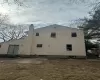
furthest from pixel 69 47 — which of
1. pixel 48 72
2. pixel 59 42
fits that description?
pixel 48 72

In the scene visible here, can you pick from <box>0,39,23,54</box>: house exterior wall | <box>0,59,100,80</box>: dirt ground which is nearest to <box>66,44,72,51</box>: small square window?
<box>0,39,23,54</box>: house exterior wall

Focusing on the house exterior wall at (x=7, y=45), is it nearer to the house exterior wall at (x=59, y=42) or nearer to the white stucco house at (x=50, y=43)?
the white stucco house at (x=50, y=43)

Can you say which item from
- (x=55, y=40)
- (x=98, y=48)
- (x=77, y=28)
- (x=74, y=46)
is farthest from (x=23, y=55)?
(x=98, y=48)

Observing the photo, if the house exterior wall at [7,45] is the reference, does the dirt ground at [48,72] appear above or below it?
below

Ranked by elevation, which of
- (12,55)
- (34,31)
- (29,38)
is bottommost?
(12,55)

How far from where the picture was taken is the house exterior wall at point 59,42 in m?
17.4

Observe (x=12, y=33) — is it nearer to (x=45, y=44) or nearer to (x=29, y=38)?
(x=29, y=38)

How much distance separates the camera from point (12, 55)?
17672 millimetres

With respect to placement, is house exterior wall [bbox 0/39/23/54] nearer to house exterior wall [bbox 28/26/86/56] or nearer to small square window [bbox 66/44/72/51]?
house exterior wall [bbox 28/26/86/56]

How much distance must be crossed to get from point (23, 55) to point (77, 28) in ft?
31.9

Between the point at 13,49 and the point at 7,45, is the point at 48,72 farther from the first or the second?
the point at 7,45

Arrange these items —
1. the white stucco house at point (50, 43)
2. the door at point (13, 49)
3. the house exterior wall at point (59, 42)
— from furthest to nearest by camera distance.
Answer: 1. the door at point (13, 49)
2. the white stucco house at point (50, 43)
3. the house exterior wall at point (59, 42)

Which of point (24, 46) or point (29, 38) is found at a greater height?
point (29, 38)

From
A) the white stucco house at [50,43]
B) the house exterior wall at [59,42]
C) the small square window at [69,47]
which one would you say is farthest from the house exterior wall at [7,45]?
the small square window at [69,47]
